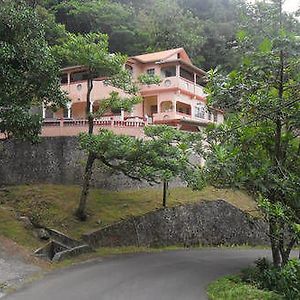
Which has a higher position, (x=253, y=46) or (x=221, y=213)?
(x=253, y=46)

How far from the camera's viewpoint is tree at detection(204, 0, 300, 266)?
9.69 metres

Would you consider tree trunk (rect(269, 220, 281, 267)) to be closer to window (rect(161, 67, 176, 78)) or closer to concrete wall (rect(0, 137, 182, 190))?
concrete wall (rect(0, 137, 182, 190))

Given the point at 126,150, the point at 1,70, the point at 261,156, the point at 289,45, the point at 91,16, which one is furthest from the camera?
the point at 91,16

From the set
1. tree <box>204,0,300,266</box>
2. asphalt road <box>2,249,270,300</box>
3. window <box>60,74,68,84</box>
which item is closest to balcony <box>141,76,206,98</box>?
window <box>60,74,68,84</box>

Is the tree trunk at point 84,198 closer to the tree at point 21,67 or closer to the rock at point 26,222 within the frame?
the rock at point 26,222

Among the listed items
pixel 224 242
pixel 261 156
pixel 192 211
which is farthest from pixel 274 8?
pixel 224 242

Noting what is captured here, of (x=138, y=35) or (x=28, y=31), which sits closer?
(x=28, y=31)

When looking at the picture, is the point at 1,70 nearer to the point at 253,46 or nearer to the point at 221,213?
the point at 253,46

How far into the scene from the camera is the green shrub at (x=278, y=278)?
8672 millimetres

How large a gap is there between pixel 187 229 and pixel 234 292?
10.9m

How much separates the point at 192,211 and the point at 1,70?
11382 millimetres

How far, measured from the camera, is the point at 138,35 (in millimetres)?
36156

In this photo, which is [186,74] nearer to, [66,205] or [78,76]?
[78,76]

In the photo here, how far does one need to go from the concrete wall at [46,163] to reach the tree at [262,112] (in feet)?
34.1
